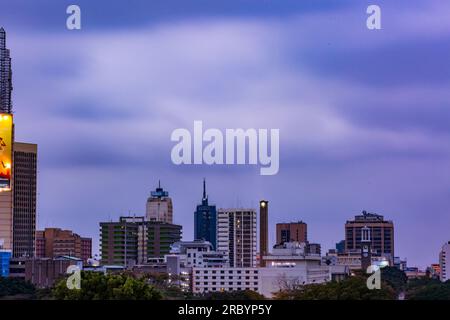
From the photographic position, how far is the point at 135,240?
3091 inches

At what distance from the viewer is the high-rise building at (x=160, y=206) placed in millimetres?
37050

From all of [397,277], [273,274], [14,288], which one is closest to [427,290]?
[397,277]

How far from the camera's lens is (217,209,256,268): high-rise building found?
4669 cm

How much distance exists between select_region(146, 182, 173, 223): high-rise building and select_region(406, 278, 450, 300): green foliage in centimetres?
992

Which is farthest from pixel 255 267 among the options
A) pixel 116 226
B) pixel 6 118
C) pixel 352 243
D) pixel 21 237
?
pixel 21 237

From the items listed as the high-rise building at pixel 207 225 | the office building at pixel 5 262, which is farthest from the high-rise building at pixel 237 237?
the office building at pixel 5 262

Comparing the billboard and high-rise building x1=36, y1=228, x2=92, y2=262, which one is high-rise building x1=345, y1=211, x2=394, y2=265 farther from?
the billboard

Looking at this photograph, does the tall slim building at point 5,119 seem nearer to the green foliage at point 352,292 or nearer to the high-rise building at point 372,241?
the green foliage at point 352,292

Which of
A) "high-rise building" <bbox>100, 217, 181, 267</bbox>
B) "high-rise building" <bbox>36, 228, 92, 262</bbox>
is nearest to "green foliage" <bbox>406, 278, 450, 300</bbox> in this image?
"high-rise building" <bbox>100, 217, 181, 267</bbox>

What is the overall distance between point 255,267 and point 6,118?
72.2ft

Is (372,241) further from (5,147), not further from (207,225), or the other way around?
(5,147)

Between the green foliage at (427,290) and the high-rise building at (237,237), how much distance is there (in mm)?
7306

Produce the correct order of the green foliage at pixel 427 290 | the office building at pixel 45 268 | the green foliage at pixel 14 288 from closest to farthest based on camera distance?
the green foliage at pixel 427 290 → the green foliage at pixel 14 288 → the office building at pixel 45 268
